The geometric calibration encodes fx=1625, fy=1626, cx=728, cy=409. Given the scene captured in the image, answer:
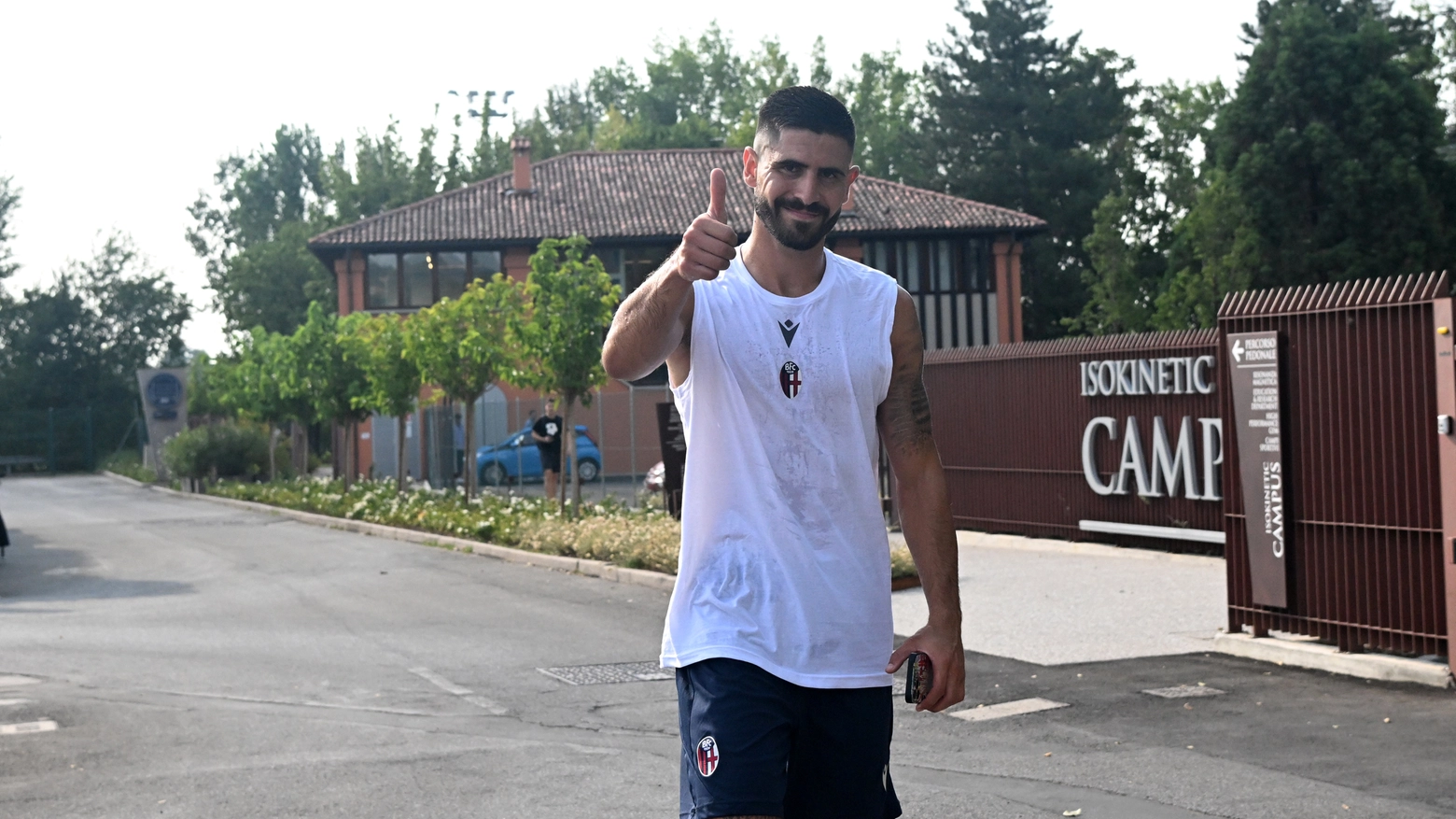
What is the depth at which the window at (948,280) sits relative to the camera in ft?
153

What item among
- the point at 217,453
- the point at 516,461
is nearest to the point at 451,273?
the point at 217,453

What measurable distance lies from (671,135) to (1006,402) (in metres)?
59.4

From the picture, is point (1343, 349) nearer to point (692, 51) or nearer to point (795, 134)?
point (795, 134)

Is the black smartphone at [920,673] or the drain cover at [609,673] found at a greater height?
the black smartphone at [920,673]

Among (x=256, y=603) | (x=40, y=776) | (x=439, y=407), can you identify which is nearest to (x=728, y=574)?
(x=40, y=776)

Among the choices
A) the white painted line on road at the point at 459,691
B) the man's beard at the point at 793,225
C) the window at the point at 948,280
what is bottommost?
the white painted line on road at the point at 459,691

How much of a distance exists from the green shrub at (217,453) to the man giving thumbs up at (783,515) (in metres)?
40.9

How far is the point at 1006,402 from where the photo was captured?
1903 cm

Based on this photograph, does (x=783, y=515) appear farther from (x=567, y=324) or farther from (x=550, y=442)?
(x=550, y=442)

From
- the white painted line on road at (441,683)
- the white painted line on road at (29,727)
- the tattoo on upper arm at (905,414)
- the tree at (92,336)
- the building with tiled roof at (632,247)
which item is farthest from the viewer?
the tree at (92,336)

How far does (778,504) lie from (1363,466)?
680 centimetres

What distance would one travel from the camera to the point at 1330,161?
137ft

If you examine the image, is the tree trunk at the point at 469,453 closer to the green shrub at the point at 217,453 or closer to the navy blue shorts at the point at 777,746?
the green shrub at the point at 217,453

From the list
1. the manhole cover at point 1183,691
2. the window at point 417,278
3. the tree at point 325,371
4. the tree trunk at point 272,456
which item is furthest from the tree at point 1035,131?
the manhole cover at point 1183,691
